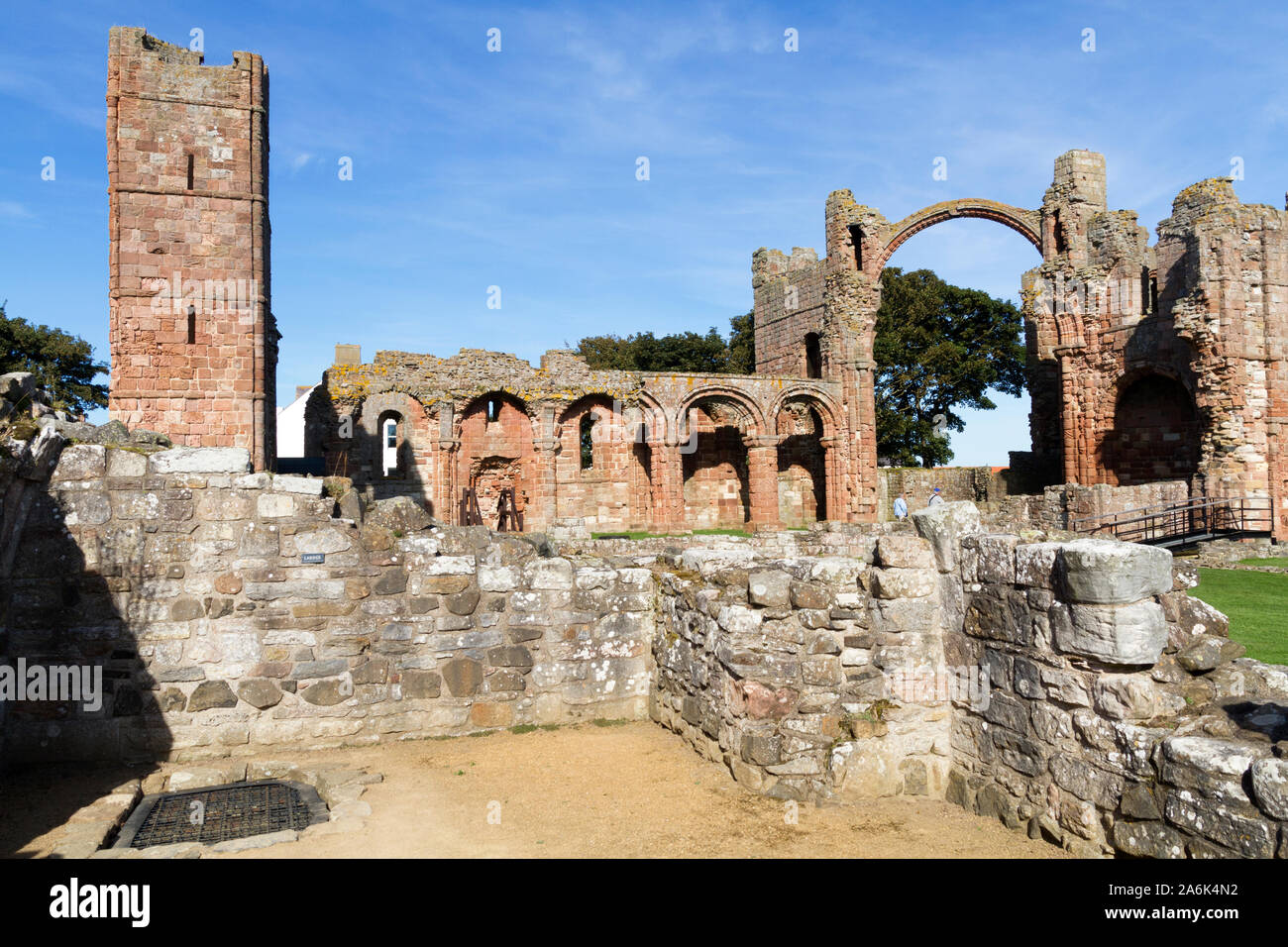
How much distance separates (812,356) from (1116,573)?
28.1 metres

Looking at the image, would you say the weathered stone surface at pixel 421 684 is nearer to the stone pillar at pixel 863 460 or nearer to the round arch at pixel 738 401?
the round arch at pixel 738 401

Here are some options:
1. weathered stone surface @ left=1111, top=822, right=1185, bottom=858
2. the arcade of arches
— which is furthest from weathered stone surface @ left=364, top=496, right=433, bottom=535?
the arcade of arches

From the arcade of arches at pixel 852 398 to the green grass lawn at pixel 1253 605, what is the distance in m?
7.78

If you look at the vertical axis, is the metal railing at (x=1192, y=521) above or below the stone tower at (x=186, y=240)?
below

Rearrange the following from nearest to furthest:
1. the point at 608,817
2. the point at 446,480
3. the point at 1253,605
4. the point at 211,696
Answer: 1. the point at 608,817
2. the point at 211,696
3. the point at 1253,605
4. the point at 446,480

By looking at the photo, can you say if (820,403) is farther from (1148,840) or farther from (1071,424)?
(1148,840)

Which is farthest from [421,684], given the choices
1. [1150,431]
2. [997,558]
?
[1150,431]

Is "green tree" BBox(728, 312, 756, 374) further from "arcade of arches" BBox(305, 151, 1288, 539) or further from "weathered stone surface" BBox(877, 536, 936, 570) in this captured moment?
"weathered stone surface" BBox(877, 536, 936, 570)

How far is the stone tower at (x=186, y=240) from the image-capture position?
14508 mm

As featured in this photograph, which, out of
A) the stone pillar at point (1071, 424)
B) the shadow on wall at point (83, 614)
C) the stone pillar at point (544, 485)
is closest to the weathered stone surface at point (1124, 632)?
the shadow on wall at point (83, 614)

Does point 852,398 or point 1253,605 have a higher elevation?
point 852,398

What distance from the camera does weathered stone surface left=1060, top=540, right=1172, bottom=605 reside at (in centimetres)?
389

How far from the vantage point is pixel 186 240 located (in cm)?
1477
